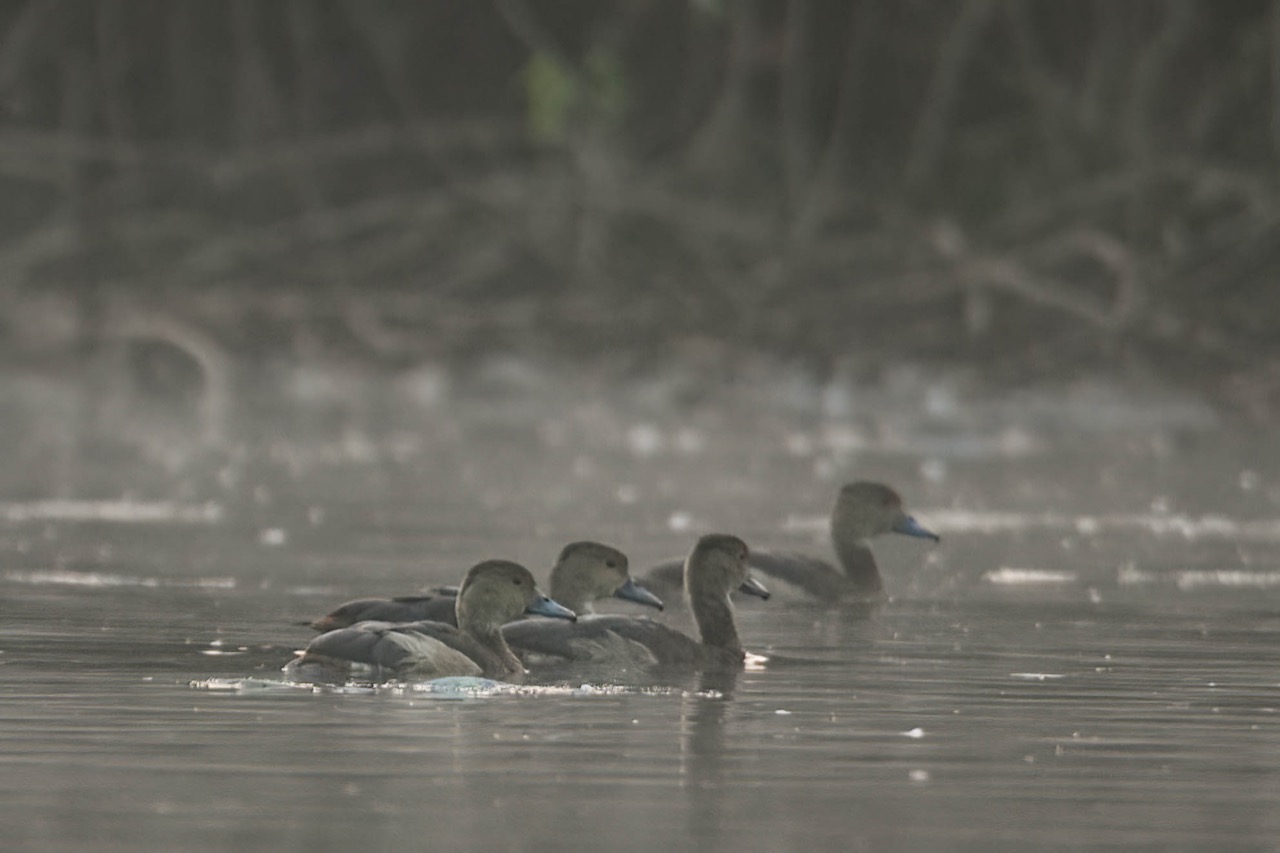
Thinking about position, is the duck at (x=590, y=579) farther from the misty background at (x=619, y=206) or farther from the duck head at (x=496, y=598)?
the misty background at (x=619, y=206)

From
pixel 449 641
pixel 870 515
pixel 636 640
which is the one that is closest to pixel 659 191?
pixel 870 515

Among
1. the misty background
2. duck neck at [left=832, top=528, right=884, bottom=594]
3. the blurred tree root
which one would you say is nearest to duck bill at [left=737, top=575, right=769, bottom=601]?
duck neck at [left=832, top=528, right=884, bottom=594]

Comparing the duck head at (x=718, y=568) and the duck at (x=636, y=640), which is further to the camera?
the duck head at (x=718, y=568)

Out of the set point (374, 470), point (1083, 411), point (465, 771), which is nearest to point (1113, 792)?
point (465, 771)

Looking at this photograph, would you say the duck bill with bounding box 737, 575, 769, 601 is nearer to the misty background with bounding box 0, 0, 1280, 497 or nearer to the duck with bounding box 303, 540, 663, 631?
the duck with bounding box 303, 540, 663, 631

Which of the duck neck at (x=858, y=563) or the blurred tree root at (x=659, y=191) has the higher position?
the blurred tree root at (x=659, y=191)

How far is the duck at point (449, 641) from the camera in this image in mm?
8766

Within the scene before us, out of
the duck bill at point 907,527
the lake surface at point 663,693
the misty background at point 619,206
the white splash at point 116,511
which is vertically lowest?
the lake surface at point 663,693

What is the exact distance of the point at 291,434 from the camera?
2573 centimetres

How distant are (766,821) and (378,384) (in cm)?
2336

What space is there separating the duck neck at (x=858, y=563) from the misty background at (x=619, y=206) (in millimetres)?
8707

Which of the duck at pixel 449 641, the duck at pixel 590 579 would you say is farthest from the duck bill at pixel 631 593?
the duck at pixel 449 641

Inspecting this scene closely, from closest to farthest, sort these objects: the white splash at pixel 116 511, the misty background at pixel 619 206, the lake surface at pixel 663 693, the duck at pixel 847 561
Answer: the lake surface at pixel 663 693 < the duck at pixel 847 561 < the white splash at pixel 116 511 < the misty background at pixel 619 206

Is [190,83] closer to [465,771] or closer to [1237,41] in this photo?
[1237,41]
